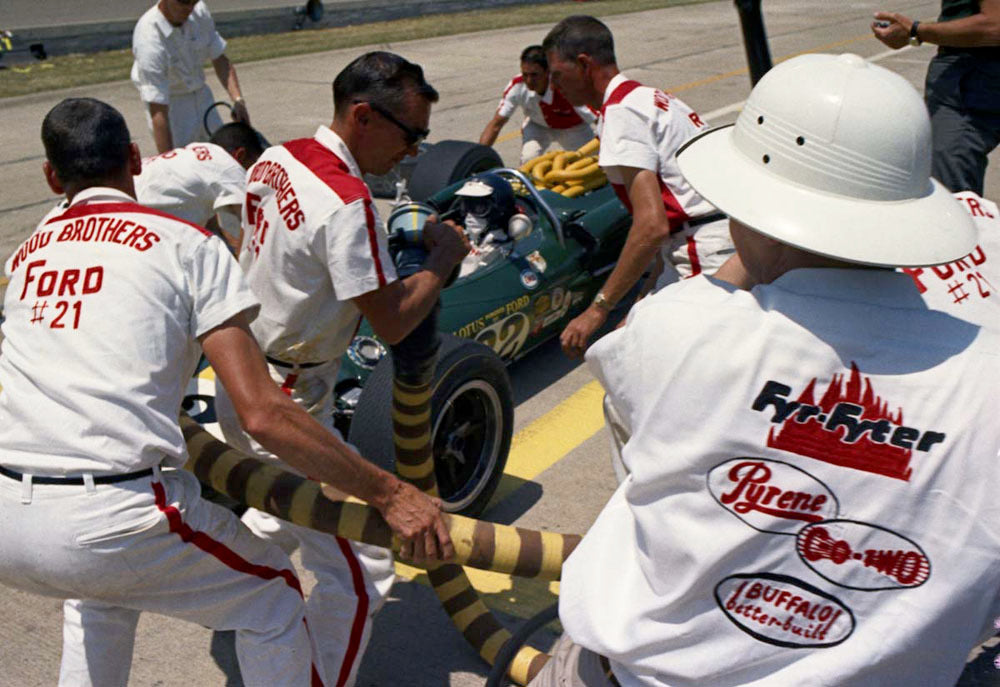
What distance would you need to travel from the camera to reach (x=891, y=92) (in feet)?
5.86

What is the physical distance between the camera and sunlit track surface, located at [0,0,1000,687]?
12.2ft

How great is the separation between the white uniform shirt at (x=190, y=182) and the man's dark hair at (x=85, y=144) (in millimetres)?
1831

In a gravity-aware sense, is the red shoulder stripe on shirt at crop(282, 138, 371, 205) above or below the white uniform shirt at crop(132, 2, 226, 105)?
above

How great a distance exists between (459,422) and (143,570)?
1972mm

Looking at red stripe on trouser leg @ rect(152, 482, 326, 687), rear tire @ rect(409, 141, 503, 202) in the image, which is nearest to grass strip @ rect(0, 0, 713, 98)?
rear tire @ rect(409, 141, 503, 202)

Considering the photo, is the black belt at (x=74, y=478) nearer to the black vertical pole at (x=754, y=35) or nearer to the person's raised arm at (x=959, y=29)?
the black vertical pole at (x=754, y=35)

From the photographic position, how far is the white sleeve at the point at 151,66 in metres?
7.74

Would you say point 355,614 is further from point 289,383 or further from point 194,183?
point 194,183

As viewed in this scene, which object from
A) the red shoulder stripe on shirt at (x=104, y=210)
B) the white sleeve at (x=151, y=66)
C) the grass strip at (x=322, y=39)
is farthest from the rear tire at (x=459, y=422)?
the grass strip at (x=322, y=39)

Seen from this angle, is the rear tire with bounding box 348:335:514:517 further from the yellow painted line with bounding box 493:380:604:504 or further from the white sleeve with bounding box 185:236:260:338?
the white sleeve with bounding box 185:236:260:338

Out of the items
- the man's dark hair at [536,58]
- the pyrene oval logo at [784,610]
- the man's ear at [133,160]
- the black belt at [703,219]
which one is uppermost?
the man's ear at [133,160]

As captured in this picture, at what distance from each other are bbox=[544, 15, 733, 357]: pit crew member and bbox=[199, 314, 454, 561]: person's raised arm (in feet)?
4.84

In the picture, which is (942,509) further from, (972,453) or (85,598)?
(85,598)

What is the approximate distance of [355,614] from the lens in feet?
10.7
